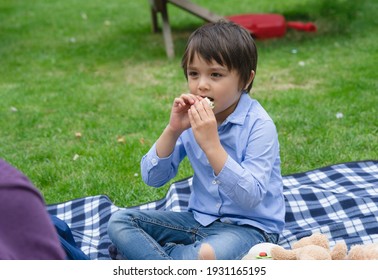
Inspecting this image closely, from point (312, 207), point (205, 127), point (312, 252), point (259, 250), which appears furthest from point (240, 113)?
point (312, 207)

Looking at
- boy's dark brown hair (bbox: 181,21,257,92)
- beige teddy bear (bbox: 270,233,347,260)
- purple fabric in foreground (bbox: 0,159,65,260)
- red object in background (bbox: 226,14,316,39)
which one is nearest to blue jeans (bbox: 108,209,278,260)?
beige teddy bear (bbox: 270,233,347,260)

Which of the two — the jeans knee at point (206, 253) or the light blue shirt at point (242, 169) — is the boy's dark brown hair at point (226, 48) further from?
the jeans knee at point (206, 253)

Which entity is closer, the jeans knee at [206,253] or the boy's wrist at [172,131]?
the jeans knee at [206,253]

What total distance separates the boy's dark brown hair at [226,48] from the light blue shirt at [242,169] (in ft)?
0.53

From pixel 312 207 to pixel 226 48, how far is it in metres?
1.21

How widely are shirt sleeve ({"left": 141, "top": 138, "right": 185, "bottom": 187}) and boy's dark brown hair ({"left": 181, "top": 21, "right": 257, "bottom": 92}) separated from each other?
390mm

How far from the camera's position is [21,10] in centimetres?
1066

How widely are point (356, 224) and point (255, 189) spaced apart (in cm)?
91

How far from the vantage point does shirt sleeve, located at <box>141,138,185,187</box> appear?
277 cm

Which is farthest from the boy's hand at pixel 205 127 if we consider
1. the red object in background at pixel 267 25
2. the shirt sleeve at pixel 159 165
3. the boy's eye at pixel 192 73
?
the red object in background at pixel 267 25

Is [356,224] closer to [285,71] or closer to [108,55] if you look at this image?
[285,71]

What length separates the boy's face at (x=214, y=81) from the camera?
2.59 meters
